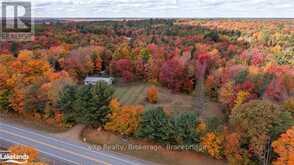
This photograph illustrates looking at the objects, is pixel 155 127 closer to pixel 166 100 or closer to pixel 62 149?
pixel 62 149

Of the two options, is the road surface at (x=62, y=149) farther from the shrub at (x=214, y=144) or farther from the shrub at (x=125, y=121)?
the shrub at (x=214, y=144)

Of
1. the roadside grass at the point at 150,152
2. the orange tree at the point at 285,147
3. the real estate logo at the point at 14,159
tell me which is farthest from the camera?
the roadside grass at the point at 150,152

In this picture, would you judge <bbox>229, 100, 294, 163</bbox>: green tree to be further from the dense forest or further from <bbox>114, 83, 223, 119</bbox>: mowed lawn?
<bbox>114, 83, 223, 119</bbox>: mowed lawn

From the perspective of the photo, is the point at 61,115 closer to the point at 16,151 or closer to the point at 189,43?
the point at 16,151

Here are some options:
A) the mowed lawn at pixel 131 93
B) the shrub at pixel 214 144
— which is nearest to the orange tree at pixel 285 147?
the shrub at pixel 214 144

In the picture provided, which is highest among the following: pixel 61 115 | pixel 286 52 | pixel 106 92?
pixel 286 52

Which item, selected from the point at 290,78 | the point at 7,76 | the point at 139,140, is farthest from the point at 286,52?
the point at 7,76
